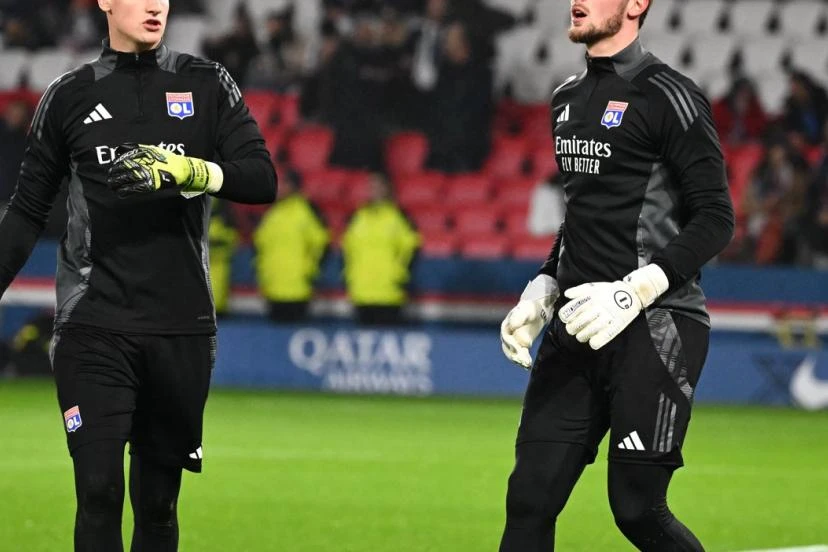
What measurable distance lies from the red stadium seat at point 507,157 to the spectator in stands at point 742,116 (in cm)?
236

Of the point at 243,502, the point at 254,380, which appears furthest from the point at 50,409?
the point at 243,502

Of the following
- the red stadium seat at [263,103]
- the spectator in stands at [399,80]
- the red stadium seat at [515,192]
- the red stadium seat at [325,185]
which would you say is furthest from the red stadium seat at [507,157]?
the red stadium seat at [263,103]

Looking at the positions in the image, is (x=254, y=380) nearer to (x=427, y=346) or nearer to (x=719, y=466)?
(x=427, y=346)

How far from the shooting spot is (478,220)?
722 inches

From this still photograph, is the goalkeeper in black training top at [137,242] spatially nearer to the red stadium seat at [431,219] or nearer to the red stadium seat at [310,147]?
the red stadium seat at [431,219]

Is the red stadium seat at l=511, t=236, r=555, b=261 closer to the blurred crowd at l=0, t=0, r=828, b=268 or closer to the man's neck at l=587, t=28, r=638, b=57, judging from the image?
the blurred crowd at l=0, t=0, r=828, b=268

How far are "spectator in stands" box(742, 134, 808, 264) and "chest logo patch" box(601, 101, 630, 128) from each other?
37.4 ft

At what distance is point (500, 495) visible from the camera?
9188 mm

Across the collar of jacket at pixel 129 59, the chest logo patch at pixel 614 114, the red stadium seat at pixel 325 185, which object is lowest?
the red stadium seat at pixel 325 185

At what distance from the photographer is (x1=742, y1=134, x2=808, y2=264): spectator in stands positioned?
16.1 m

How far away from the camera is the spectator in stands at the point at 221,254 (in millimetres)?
17031

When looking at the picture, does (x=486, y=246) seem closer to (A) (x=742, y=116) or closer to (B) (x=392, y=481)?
(A) (x=742, y=116)

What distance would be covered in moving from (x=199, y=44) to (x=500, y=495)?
12873mm

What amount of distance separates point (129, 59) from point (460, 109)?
512 inches
